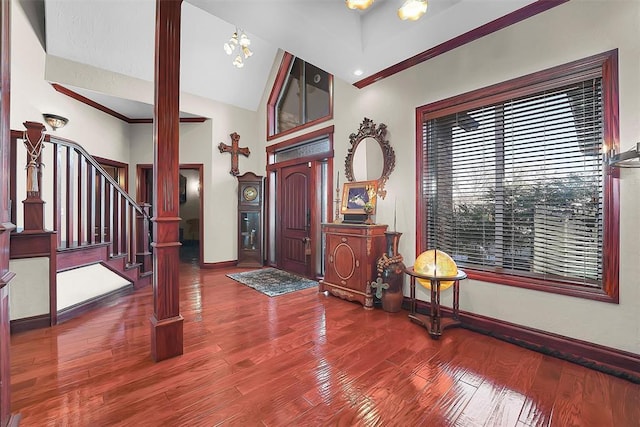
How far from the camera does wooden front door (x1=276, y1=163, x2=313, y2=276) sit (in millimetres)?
4750

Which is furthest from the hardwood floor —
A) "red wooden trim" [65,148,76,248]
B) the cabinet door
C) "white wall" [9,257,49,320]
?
"red wooden trim" [65,148,76,248]

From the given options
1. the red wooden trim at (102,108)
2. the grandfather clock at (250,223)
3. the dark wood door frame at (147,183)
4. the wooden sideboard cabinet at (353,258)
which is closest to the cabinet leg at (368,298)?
the wooden sideboard cabinet at (353,258)

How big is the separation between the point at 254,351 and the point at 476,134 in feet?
→ 9.57

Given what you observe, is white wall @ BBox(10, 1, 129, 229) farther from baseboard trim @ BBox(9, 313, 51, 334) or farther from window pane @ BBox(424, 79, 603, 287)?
window pane @ BBox(424, 79, 603, 287)

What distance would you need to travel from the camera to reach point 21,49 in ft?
11.1

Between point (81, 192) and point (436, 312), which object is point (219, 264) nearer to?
point (81, 192)

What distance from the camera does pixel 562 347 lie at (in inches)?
86.6

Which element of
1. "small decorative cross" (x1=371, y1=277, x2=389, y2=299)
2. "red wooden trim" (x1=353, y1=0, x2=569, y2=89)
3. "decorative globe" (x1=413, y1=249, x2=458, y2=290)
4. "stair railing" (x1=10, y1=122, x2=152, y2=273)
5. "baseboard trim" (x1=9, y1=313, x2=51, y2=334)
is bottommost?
"baseboard trim" (x1=9, y1=313, x2=51, y2=334)

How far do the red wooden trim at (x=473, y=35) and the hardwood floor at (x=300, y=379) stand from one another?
2866 millimetres

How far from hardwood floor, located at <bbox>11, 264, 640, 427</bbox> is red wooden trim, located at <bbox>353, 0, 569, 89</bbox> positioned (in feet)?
9.40

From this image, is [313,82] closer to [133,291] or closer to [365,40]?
[365,40]

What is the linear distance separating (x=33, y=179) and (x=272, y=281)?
3009 mm

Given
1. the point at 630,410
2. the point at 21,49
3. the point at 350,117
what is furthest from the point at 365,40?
the point at 21,49

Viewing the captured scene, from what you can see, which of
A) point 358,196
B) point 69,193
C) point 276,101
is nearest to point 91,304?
point 69,193
